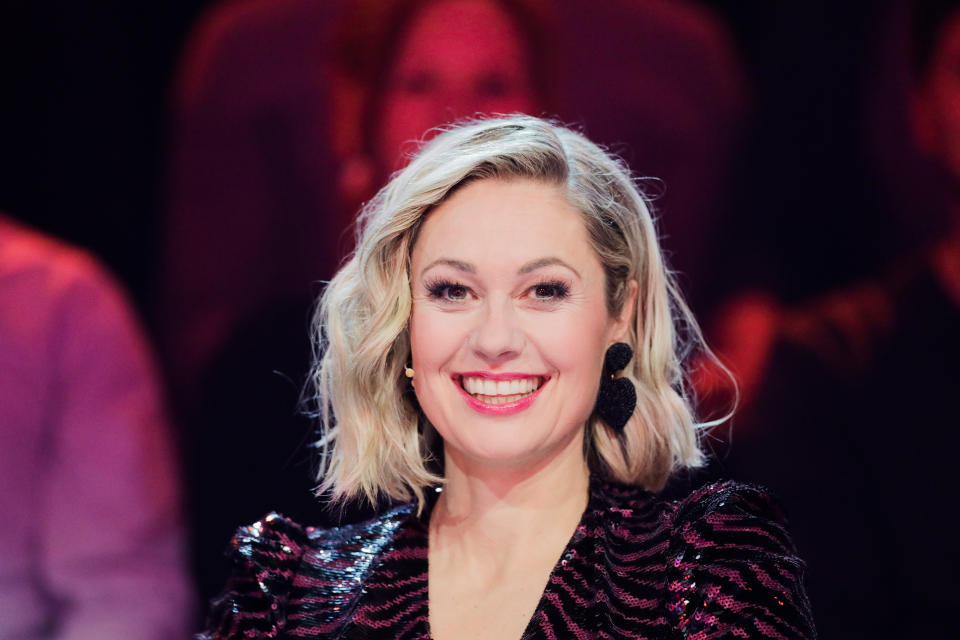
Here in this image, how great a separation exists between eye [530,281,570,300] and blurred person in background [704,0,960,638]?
1.52 meters

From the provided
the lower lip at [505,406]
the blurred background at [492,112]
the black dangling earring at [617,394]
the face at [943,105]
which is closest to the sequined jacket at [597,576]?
the black dangling earring at [617,394]

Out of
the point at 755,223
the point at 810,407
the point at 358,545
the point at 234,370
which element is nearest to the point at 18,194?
the point at 234,370

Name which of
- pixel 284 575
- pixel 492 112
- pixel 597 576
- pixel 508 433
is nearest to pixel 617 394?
pixel 508 433

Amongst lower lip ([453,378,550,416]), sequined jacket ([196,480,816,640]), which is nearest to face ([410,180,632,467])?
lower lip ([453,378,550,416])

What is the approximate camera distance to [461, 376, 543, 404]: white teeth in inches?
75.2

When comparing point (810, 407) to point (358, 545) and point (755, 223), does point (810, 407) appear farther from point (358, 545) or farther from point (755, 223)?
point (358, 545)

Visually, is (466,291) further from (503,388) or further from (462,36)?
(462,36)

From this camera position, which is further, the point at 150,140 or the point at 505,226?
the point at 150,140

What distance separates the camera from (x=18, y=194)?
3289 mm

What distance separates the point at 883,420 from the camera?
10.5 ft

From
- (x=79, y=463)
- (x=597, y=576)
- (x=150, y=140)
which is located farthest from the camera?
(x=150, y=140)

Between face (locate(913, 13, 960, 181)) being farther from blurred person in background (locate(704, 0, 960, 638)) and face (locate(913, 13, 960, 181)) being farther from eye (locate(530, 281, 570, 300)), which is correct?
eye (locate(530, 281, 570, 300))

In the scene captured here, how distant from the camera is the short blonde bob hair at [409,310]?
2.00 m

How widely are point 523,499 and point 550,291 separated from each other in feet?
1.30
